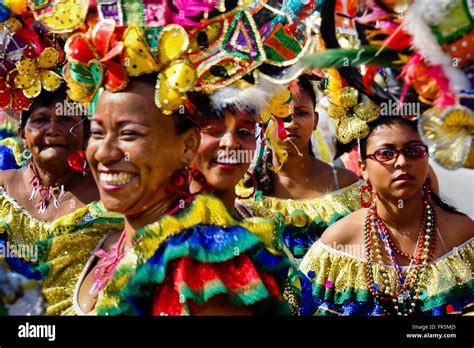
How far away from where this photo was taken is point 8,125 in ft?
18.8

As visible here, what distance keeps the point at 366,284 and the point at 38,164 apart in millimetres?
1664

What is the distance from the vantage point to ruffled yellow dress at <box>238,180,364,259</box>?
5.05 metres

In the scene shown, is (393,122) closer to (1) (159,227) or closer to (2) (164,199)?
(2) (164,199)

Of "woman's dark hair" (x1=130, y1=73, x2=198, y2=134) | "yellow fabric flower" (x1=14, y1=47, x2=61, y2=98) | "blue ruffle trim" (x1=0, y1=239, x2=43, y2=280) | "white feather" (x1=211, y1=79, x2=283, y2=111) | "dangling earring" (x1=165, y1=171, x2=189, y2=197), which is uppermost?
"yellow fabric flower" (x1=14, y1=47, x2=61, y2=98)

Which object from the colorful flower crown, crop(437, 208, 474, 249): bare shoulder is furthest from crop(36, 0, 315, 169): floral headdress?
crop(437, 208, 474, 249): bare shoulder

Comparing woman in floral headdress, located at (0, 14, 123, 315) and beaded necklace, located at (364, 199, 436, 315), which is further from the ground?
woman in floral headdress, located at (0, 14, 123, 315)

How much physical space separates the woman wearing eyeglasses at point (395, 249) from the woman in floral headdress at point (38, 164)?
1052 mm

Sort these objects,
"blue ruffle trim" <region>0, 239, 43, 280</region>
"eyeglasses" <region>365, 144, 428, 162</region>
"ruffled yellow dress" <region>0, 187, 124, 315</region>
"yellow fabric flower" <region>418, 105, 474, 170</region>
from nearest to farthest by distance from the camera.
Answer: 1. "yellow fabric flower" <region>418, 105, 474, 170</region>
2. "ruffled yellow dress" <region>0, 187, 124, 315</region>
3. "blue ruffle trim" <region>0, 239, 43, 280</region>
4. "eyeglasses" <region>365, 144, 428, 162</region>

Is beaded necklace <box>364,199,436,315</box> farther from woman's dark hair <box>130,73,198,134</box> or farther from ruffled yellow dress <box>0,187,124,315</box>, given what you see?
woman's dark hair <box>130,73,198,134</box>

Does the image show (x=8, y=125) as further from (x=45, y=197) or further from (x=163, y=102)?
(x=163, y=102)

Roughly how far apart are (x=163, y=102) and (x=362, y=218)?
1.66 meters

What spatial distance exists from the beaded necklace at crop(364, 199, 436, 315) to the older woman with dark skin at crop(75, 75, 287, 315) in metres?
1.30

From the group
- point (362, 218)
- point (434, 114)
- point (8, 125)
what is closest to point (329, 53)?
point (434, 114)

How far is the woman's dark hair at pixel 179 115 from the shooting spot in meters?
2.76
